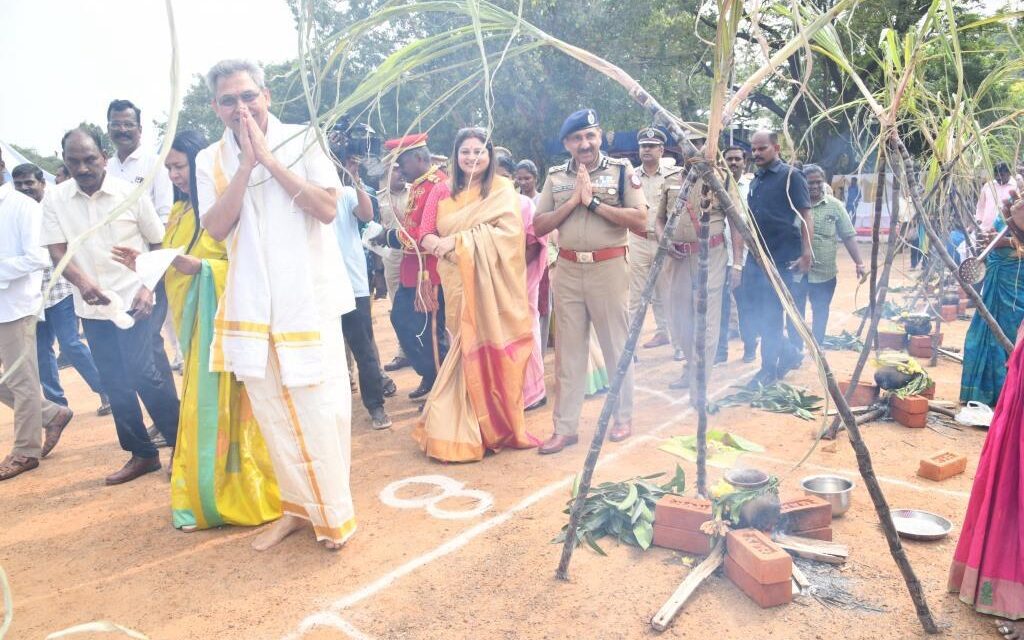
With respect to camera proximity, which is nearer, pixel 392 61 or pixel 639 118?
pixel 392 61

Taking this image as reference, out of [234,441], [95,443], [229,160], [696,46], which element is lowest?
[95,443]

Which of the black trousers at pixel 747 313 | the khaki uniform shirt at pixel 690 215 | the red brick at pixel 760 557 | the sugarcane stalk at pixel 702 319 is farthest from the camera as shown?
the black trousers at pixel 747 313

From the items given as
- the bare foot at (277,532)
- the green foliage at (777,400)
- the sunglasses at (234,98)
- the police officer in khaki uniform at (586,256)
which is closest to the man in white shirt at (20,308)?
the bare foot at (277,532)

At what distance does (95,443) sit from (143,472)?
1.19 metres

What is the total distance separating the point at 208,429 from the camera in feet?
12.5

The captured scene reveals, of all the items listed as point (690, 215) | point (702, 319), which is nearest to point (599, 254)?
point (702, 319)

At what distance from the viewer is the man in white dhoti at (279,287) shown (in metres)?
3.22

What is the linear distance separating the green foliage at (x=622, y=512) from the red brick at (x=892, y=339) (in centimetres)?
454

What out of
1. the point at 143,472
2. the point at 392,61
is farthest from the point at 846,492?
the point at 143,472

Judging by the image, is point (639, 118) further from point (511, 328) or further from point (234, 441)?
point (234, 441)

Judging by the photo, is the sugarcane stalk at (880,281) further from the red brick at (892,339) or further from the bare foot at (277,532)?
the bare foot at (277,532)

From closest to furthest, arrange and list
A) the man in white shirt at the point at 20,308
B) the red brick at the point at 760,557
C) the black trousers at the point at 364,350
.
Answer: the red brick at the point at 760,557
the man in white shirt at the point at 20,308
the black trousers at the point at 364,350

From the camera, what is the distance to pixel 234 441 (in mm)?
3898

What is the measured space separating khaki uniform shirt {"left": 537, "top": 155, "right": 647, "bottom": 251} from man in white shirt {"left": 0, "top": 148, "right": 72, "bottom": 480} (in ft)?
12.0
